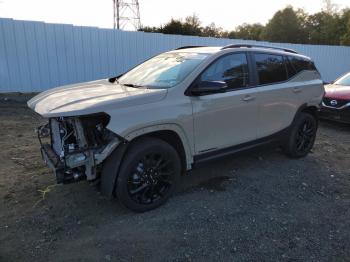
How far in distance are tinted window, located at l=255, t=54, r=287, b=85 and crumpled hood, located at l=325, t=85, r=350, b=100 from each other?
365 centimetres

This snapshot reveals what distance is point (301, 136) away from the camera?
19.2 ft

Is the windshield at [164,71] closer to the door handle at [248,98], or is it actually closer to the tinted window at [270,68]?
the door handle at [248,98]

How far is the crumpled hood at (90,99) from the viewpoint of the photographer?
336 centimetres

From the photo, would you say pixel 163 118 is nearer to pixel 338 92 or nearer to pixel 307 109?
pixel 307 109

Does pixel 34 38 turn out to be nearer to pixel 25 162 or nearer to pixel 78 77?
pixel 78 77

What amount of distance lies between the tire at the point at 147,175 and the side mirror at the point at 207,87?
0.72 m

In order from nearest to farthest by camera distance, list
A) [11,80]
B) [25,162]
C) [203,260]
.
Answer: [203,260] → [25,162] → [11,80]

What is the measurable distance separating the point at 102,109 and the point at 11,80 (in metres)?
8.81

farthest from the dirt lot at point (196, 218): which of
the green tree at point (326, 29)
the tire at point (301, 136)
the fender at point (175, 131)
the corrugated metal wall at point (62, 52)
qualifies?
the green tree at point (326, 29)

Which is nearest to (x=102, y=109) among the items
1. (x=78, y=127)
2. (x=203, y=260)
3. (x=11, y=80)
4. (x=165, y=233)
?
(x=78, y=127)

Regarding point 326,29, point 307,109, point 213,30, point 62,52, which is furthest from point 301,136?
point 326,29

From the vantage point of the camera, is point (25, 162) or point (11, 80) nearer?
point (25, 162)

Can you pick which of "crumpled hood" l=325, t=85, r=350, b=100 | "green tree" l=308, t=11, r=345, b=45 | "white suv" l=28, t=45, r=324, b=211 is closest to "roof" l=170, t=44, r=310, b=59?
"white suv" l=28, t=45, r=324, b=211

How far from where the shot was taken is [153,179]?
3.90m
